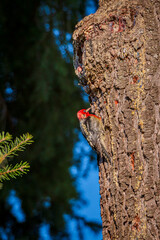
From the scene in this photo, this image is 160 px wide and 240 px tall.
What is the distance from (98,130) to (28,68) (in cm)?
225

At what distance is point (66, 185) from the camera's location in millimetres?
3354

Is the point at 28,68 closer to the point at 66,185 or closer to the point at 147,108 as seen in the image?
the point at 66,185

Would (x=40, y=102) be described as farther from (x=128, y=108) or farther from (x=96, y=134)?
(x=128, y=108)

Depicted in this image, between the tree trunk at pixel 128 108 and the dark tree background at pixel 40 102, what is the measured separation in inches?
65.3

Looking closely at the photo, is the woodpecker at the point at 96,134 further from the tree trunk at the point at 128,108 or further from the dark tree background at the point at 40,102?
the dark tree background at the point at 40,102

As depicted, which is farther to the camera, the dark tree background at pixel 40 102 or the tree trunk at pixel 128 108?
the dark tree background at pixel 40 102

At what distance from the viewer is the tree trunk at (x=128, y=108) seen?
39.1 inches

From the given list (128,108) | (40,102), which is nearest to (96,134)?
(128,108)

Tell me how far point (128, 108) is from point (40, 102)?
2.06 meters

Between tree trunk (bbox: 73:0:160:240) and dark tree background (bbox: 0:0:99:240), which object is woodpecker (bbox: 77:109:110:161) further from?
dark tree background (bbox: 0:0:99:240)

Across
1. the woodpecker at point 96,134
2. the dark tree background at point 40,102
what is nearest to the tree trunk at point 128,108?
the woodpecker at point 96,134

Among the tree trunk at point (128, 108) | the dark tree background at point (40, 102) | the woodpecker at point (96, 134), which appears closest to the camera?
the tree trunk at point (128, 108)

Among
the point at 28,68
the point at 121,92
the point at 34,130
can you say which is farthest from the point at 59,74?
the point at 121,92

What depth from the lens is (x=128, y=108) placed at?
3.50ft
